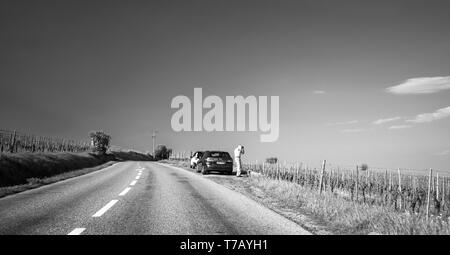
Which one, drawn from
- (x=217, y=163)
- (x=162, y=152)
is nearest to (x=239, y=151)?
(x=217, y=163)

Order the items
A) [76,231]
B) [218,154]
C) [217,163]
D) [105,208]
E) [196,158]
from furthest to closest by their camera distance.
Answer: [196,158] < [218,154] < [217,163] < [105,208] < [76,231]

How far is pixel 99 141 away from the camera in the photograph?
70.8 m

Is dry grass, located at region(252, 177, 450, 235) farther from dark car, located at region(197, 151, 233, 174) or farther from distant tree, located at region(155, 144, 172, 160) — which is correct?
→ distant tree, located at region(155, 144, 172, 160)

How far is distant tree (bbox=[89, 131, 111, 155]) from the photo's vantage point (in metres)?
70.4

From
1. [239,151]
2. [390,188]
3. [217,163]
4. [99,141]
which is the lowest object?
[390,188]

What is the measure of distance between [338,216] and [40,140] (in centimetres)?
4962

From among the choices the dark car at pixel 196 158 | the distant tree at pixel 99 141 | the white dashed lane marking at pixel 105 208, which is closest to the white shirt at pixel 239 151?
the dark car at pixel 196 158

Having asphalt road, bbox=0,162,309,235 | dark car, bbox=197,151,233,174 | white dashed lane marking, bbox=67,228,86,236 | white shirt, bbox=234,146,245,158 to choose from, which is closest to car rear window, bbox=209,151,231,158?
dark car, bbox=197,151,233,174

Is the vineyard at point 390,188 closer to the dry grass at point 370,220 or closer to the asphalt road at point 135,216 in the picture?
the dry grass at point 370,220

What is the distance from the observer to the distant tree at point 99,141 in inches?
2773

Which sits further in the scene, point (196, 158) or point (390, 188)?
point (196, 158)

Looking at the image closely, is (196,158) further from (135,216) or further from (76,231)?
(76,231)
